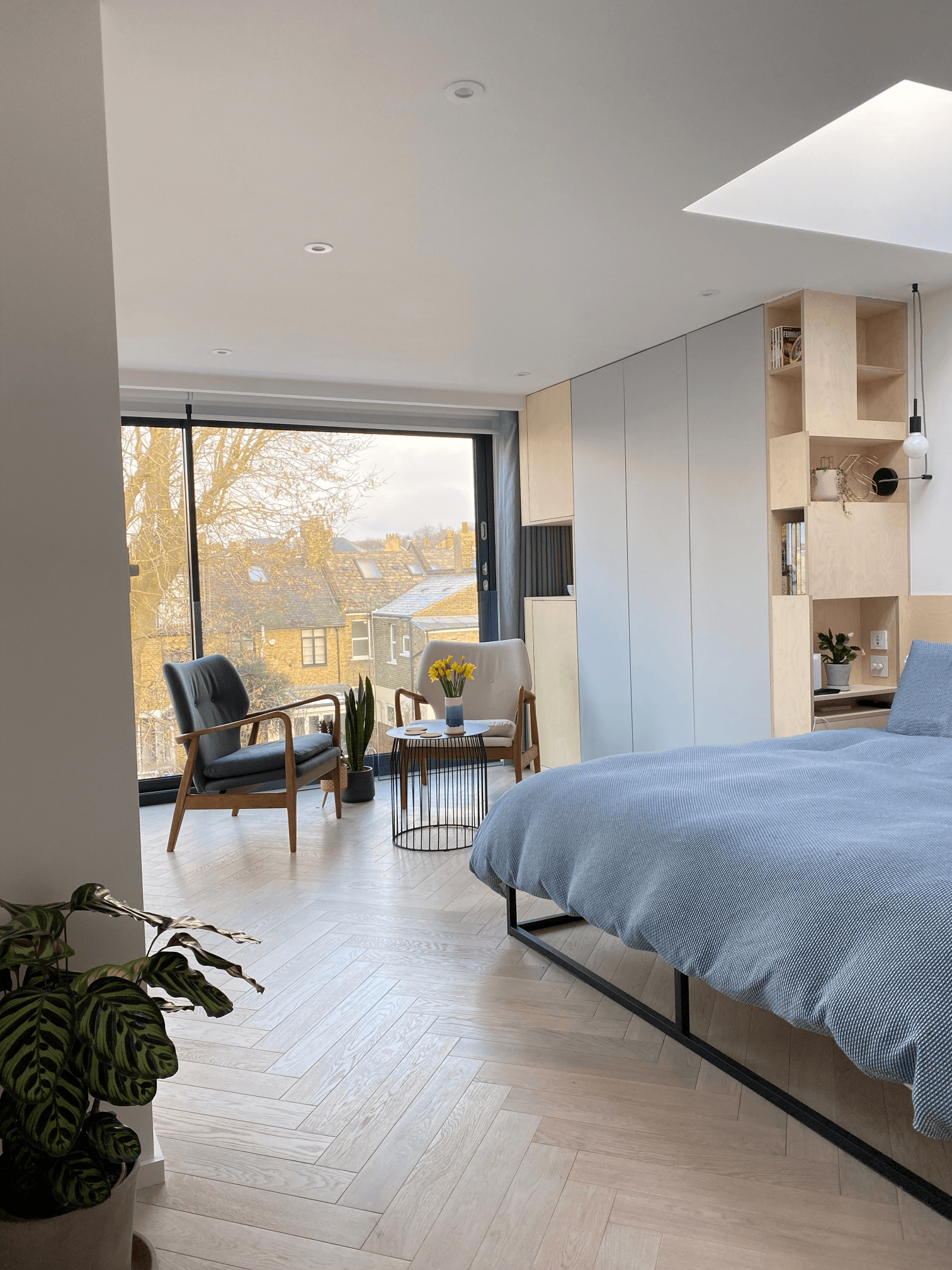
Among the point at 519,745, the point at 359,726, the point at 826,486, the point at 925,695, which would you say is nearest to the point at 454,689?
the point at 519,745

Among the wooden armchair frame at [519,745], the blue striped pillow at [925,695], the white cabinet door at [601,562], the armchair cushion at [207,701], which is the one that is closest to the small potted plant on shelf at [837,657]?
the blue striped pillow at [925,695]

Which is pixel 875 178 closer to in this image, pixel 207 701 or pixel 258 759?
pixel 258 759

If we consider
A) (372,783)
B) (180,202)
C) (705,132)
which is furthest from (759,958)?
(372,783)

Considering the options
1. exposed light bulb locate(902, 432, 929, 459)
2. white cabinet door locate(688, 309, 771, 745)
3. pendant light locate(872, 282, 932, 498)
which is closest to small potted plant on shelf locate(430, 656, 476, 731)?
white cabinet door locate(688, 309, 771, 745)

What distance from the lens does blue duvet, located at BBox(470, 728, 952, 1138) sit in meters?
1.76

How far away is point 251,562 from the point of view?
5.75 metres

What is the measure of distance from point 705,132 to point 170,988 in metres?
2.54

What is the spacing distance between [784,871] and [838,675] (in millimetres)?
2339

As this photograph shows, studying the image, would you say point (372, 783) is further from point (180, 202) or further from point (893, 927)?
point (893, 927)

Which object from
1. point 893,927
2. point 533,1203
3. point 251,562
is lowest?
point 533,1203

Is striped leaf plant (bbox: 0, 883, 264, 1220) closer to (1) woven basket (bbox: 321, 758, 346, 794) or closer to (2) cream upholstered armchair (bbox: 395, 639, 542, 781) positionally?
(1) woven basket (bbox: 321, 758, 346, 794)

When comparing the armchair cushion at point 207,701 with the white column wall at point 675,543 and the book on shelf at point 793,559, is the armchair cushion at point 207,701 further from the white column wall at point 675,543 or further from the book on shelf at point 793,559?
the book on shelf at point 793,559

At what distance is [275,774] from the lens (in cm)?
454

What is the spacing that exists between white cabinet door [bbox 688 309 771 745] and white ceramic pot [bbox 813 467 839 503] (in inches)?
9.1
